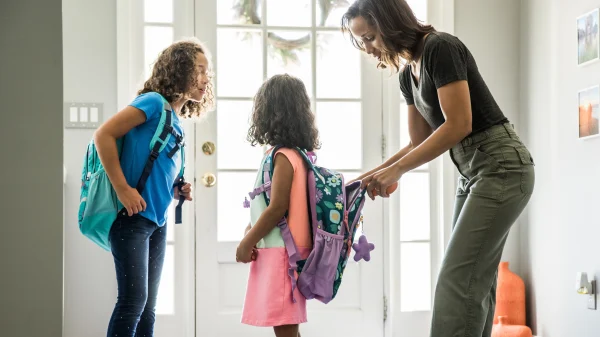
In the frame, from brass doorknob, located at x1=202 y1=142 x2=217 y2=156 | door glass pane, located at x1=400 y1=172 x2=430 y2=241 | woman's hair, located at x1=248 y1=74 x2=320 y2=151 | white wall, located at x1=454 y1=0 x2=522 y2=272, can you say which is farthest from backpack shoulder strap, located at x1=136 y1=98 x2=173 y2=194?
white wall, located at x1=454 y1=0 x2=522 y2=272

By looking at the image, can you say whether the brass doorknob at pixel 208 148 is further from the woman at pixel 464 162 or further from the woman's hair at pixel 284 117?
the woman at pixel 464 162

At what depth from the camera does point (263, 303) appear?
2.08 meters

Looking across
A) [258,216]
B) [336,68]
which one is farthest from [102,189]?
[336,68]

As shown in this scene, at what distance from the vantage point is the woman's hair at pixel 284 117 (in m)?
2.18

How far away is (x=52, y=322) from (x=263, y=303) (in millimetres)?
1139

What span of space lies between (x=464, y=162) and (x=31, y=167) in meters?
1.10

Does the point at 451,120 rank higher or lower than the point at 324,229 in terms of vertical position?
higher

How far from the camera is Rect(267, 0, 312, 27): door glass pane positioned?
3.24 metres

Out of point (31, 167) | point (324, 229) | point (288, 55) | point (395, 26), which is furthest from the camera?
point (288, 55)

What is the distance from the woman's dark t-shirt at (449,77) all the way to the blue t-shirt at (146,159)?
0.80 m

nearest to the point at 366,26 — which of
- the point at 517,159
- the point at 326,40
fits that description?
the point at 517,159

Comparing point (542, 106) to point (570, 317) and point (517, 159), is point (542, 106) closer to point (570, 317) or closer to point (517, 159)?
point (570, 317)

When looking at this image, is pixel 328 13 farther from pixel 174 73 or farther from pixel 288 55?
pixel 174 73

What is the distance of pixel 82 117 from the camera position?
306 cm
